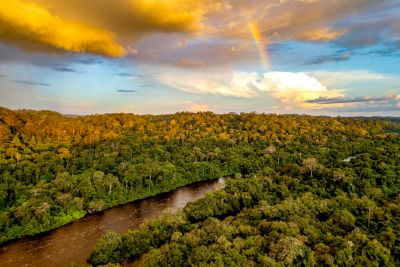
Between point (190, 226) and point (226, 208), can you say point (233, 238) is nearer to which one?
point (190, 226)

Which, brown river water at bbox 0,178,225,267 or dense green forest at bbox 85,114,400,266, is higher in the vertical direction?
dense green forest at bbox 85,114,400,266

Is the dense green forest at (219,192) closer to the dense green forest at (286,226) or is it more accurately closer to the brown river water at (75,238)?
the dense green forest at (286,226)

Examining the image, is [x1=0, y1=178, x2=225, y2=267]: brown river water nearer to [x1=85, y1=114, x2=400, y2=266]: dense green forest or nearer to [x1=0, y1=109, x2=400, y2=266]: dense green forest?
[x1=0, y1=109, x2=400, y2=266]: dense green forest

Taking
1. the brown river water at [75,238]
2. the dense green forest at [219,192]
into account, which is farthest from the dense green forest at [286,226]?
the brown river water at [75,238]

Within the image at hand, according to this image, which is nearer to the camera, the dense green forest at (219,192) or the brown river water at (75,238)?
the dense green forest at (219,192)

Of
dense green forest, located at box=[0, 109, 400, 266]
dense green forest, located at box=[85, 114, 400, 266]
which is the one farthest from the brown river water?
dense green forest, located at box=[85, 114, 400, 266]

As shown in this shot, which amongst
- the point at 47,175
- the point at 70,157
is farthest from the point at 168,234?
the point at 70,157

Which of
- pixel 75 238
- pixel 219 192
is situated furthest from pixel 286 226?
pixel 75 238
